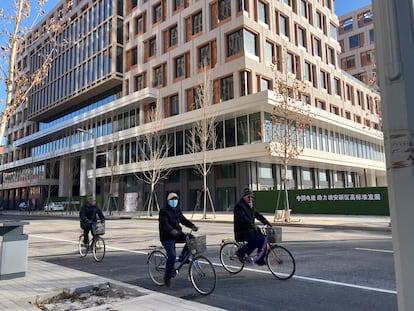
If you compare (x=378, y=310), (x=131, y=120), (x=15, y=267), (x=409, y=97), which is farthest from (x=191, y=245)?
(x=131, y=120)

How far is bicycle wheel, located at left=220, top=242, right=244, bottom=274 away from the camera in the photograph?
25.7 feet

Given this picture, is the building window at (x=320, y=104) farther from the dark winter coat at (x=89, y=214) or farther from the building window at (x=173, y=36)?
the dark winter coat at (x=89, y=214)

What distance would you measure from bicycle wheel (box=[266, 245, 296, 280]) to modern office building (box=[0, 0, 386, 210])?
65.0 feet

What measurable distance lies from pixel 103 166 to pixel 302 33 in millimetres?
31348

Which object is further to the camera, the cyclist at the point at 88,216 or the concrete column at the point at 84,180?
the concrete column at the point at 84,180

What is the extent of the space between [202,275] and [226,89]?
30.3 meters

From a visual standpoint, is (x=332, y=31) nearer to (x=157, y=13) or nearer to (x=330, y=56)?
(x=330, y=56)

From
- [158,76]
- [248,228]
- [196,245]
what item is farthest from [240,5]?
[196,245]

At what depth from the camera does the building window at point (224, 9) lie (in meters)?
36.5

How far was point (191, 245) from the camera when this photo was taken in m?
6.53

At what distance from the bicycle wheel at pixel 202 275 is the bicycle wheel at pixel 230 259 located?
4.58 ft

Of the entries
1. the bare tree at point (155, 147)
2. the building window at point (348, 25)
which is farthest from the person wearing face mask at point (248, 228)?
the building window at point (348, 25)

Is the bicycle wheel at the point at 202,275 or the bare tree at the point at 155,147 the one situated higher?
the bare tree at the point at 155,147

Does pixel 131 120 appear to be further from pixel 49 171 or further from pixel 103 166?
pixel 49 171
